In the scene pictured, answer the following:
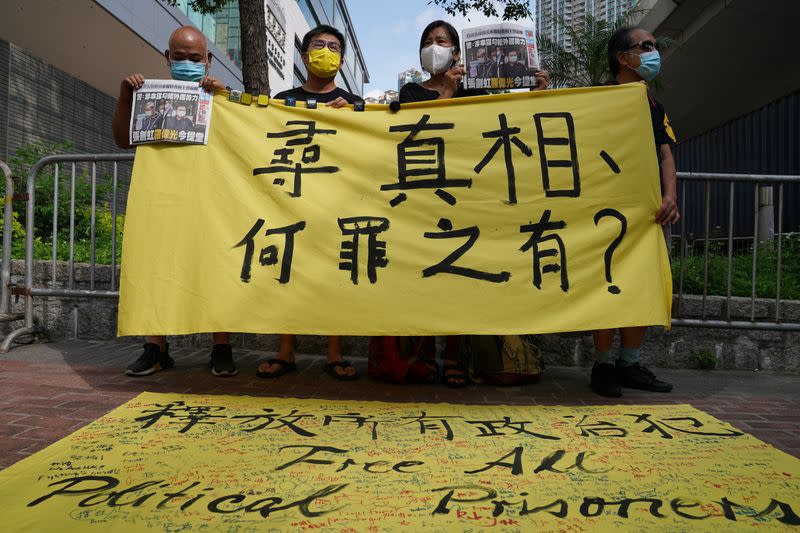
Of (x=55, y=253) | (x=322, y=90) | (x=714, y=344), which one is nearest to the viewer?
(x=322, y=90)

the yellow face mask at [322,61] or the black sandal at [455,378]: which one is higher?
the yellow face mask at [322,61]

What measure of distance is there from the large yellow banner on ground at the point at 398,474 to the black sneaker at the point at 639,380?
2.12ft

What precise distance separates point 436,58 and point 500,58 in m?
0.44

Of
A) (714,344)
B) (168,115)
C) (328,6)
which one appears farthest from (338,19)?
(714,344)

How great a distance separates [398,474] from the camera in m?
2.00

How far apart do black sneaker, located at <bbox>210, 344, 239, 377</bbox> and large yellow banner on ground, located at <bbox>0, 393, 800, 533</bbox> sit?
83 centimetres

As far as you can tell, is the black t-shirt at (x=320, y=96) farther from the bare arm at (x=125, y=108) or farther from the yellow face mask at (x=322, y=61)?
the bare arm at (x=125, y=108)

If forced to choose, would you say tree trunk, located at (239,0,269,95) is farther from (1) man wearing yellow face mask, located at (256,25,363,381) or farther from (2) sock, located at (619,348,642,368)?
(2) sock, located at (619,348,642,368)

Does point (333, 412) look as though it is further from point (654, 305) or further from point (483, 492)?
point (654, 305)

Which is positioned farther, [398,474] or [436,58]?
[436,58]

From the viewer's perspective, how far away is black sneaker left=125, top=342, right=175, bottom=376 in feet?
11.5

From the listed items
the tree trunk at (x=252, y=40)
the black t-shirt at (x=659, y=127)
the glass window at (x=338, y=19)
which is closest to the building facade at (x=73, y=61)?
the tree trunk at (x=252, y=40)

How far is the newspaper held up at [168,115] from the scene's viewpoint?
3.31 meters

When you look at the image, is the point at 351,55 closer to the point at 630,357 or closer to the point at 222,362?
the point at 222,362
